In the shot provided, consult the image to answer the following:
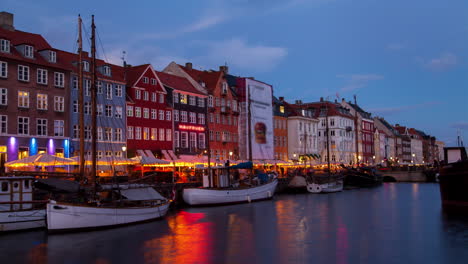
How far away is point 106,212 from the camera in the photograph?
1250 inches

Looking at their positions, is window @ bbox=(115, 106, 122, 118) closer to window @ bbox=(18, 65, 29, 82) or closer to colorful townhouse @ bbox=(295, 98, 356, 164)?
window @ bbox=(18, 65, 29, 82)

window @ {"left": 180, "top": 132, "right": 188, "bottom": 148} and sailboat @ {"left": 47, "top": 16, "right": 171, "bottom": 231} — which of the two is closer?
sailboat @ {"left": 47, "top": 16, "right": 171, "bottom": 231}

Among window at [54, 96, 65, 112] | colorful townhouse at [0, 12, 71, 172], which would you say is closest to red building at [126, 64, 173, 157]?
window at [54, 96, 65, 112]

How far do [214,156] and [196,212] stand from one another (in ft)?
108

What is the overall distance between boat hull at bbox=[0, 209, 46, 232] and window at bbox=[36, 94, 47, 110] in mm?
22984

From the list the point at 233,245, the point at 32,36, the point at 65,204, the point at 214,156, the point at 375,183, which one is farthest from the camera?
the point at 375,183

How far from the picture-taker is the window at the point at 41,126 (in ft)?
172

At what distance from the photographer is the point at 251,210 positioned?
45.5 meters

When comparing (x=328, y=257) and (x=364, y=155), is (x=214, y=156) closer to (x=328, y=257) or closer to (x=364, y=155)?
(x=328, y=257)

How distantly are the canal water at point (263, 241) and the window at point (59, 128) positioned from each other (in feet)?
63.1

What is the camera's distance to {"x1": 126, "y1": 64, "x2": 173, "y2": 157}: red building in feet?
207

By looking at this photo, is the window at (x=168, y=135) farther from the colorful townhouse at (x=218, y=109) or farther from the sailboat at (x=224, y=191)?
the sailboat at (x=224, y=191)

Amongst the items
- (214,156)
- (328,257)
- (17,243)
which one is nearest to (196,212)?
(17,243)

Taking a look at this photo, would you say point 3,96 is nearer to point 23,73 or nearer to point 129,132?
point 23,73
